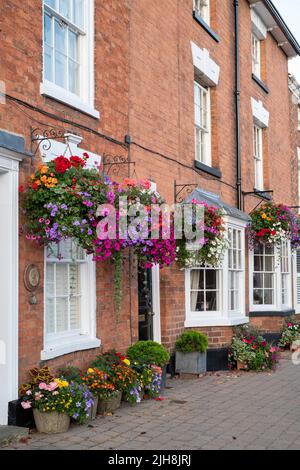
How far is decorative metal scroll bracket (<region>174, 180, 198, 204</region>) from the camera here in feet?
33.2

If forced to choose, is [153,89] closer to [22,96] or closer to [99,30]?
[99,30]

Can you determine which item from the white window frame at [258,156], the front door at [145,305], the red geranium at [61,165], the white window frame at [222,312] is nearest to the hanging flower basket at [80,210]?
the red geranium at [61,165]

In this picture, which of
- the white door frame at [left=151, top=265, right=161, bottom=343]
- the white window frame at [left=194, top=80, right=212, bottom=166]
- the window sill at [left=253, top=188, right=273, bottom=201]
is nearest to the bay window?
the white door frame at [left=151, top=265, right=161, bottom=343]

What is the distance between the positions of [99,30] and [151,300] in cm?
422

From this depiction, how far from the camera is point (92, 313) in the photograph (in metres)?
7.57

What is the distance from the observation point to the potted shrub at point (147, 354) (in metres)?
7.98

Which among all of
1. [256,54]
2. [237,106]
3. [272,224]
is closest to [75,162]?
[272,224]

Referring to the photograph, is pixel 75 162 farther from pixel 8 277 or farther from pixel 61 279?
pixel 61 279

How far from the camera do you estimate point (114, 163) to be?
322 inches

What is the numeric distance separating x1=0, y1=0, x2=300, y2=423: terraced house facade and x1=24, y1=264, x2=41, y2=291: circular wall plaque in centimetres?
2

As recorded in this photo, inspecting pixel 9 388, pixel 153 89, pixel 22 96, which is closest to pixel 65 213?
pixel 22 96

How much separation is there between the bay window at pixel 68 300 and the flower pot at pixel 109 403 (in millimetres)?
710

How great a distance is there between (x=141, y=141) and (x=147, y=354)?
129 inches

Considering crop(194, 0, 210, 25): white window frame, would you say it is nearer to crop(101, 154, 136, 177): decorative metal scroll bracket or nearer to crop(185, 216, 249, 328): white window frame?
crop(185, 216, 249, 328): white window frame
